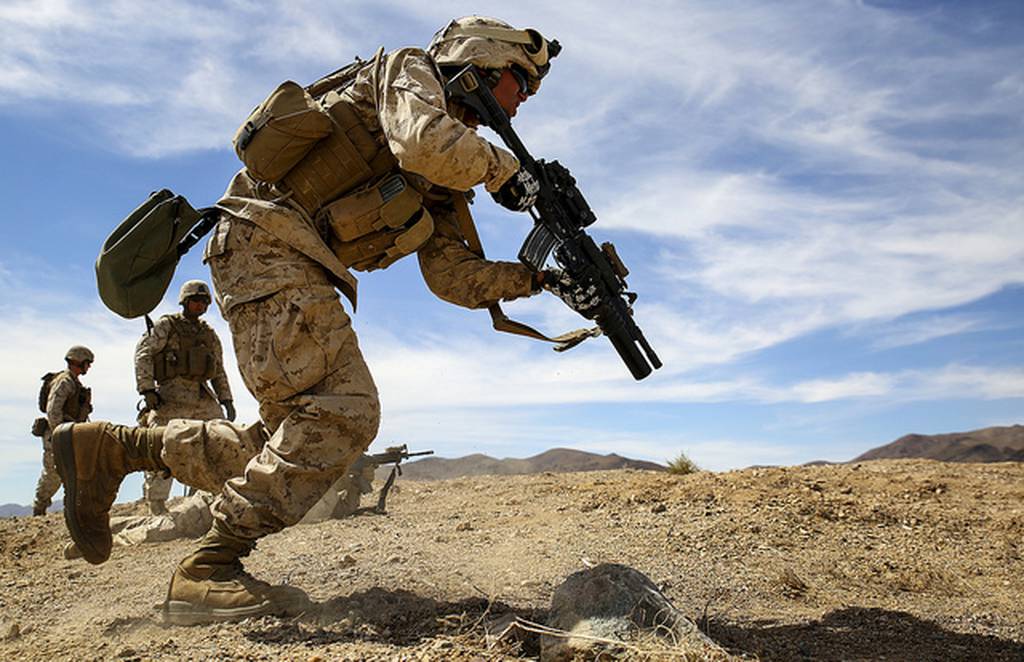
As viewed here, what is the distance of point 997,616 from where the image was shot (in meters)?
3.31

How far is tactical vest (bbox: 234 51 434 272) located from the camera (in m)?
3.00

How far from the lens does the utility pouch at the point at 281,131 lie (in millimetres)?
2980

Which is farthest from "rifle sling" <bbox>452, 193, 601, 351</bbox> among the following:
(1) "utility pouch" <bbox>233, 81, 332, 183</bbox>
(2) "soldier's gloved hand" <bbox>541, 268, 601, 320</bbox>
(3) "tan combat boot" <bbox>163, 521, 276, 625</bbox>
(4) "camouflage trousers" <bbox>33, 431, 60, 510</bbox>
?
(4) "camouflage trousers" <bbox>33, 431, 60, 510</bbox>

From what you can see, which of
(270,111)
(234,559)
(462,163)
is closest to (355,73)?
(270,111)

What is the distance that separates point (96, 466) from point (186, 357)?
5.04m

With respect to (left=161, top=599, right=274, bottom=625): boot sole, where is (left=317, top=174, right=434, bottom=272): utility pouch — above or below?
above

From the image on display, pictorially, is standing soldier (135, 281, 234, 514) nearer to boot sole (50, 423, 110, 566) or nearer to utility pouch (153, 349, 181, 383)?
utility pouch (153, 349, 181, 383)

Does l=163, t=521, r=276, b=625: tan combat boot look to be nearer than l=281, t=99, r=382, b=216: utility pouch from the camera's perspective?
Yes

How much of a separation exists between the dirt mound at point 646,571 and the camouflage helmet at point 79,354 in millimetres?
3303

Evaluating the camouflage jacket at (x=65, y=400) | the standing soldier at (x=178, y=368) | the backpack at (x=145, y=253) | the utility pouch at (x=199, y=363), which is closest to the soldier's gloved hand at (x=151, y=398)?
the standing soldier at (x=178, y=368)

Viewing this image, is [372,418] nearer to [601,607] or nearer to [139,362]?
[601,607]

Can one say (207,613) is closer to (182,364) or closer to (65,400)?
(182,364)

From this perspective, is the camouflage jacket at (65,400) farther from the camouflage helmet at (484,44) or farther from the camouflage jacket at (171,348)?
the camouflage helmet at (484,44)

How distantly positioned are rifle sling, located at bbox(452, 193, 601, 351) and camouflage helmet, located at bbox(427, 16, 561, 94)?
0.55 metres
